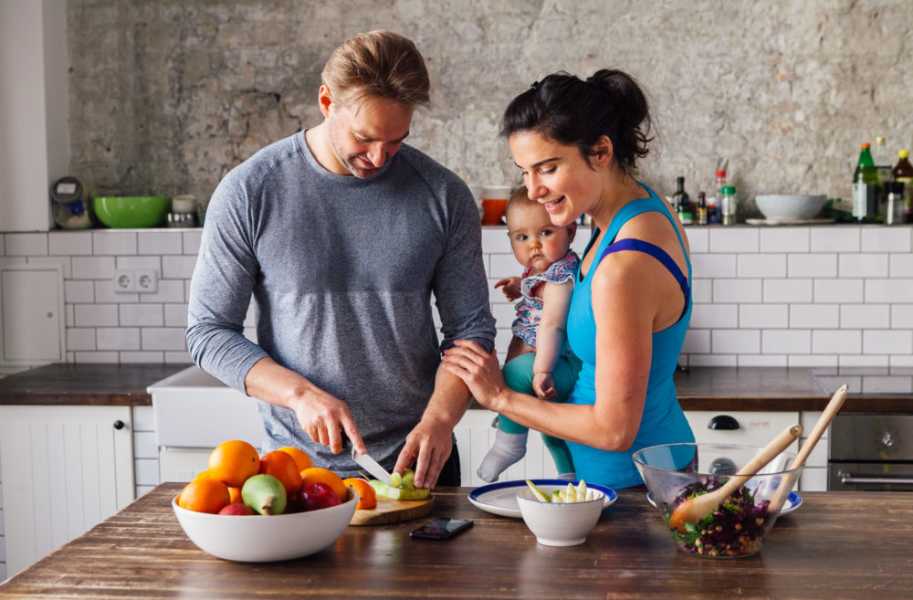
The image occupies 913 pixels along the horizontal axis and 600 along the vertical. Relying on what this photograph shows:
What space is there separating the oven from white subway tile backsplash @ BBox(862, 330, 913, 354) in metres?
0.77

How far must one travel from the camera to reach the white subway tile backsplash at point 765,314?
4.49m

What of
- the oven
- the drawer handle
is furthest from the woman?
the oven

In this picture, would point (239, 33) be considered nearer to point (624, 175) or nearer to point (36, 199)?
point (36, 199)

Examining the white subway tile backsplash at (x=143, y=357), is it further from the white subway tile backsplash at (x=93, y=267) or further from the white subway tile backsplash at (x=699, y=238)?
the white subway tile backsplash at (x=699, y=238)

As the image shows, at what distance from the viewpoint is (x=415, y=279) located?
8.54 ft

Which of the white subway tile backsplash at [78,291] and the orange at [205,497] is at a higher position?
the white subway tile backsplash at [78,291]

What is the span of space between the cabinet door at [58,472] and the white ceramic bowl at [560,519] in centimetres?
244

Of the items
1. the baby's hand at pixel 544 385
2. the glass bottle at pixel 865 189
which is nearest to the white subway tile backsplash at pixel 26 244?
the baby's hand at pixel 544 385

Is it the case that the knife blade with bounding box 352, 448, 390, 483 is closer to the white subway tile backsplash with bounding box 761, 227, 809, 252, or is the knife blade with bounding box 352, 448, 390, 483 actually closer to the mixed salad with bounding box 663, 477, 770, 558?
the mixed salad with bounding box 663, 477, 770, 558

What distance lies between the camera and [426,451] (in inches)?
93.1

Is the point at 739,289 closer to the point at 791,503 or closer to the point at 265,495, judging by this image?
the point at 791,503

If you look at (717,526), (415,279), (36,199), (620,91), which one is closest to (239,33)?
(36,199)

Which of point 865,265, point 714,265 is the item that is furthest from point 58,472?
point 865,265

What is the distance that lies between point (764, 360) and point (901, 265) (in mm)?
651
